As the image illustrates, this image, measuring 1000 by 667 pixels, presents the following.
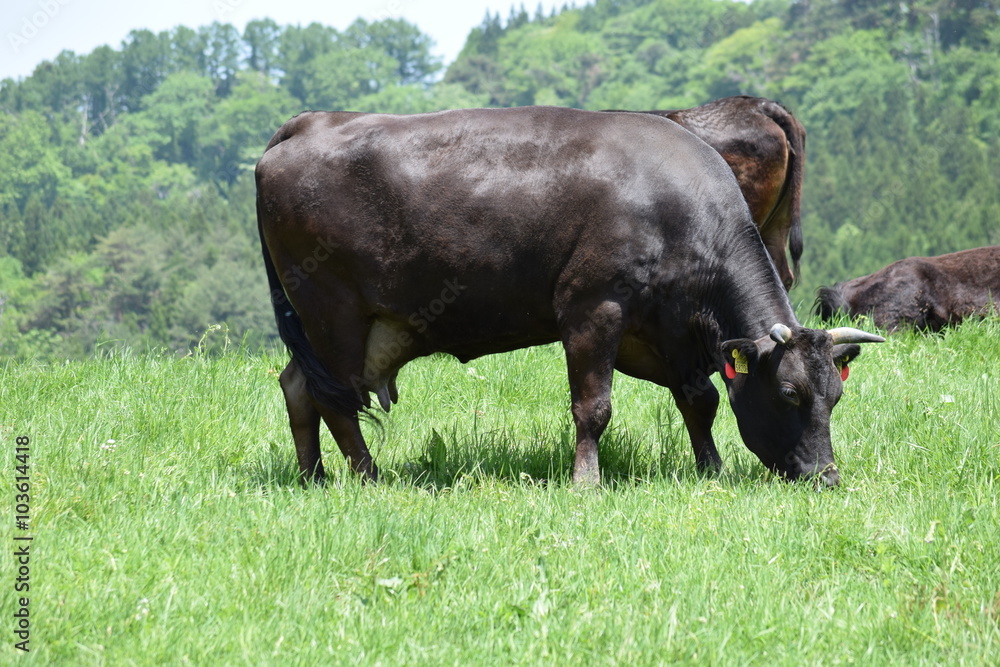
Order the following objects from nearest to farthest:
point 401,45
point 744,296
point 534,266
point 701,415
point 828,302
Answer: point 534,266 < point 744,296 < point 701,415 < point 828,302 < point 401,45

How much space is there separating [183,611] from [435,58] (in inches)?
7077


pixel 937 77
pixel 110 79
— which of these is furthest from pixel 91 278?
pixel 937 77

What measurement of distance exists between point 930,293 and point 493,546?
882 cm

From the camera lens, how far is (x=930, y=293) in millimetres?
11578

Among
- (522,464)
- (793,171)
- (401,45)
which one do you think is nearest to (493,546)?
(522,464)

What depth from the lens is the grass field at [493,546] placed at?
3.52m

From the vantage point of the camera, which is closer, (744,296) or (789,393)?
(789,393)

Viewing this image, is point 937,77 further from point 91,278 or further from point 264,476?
point 264,476

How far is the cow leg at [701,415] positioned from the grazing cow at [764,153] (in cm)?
238

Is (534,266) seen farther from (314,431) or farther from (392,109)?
(392,109)

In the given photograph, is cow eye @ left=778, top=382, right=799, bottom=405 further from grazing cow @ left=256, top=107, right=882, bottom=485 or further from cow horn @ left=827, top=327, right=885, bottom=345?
cow horn @ left=827, top=327, right=885, bottom=345

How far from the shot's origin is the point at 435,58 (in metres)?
177

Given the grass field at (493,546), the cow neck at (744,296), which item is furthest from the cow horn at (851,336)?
the grass field at (493,546)

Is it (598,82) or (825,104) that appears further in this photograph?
(598,82)
